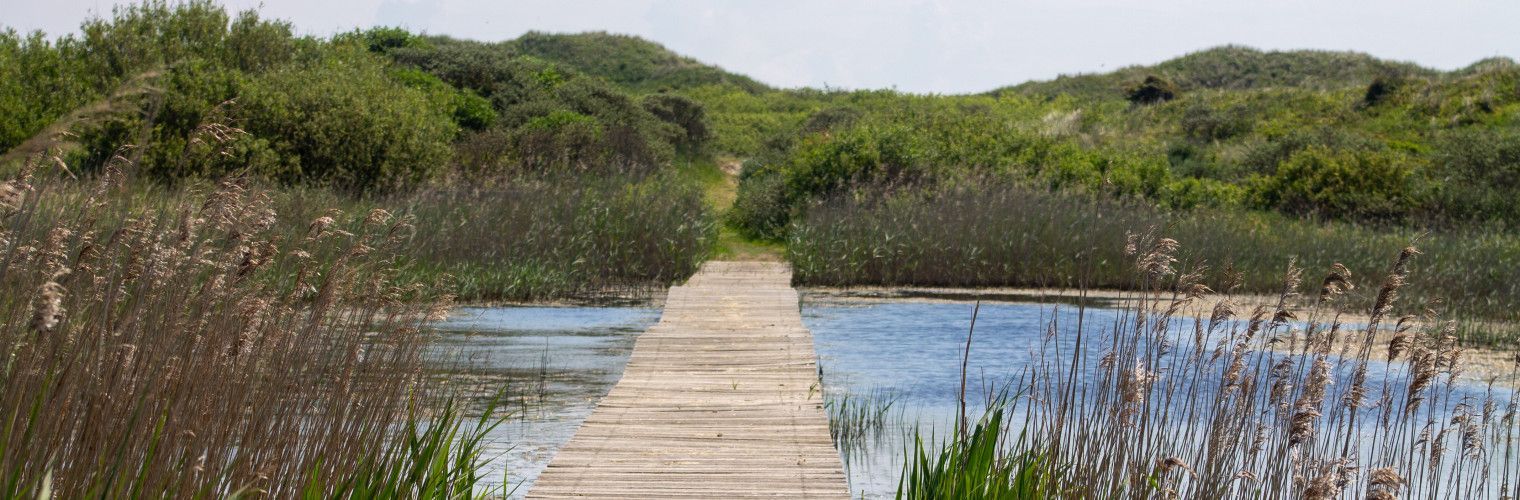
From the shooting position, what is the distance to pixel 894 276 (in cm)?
1320

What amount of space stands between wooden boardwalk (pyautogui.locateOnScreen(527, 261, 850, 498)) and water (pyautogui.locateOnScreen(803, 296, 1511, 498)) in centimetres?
37

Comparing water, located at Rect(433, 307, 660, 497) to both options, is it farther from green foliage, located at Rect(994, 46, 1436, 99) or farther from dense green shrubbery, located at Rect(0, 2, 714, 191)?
green foliage, located at Rect(994, 46, 1436, 99)

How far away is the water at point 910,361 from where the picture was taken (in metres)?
6.10

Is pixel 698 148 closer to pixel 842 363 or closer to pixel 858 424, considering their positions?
pixel 842 363

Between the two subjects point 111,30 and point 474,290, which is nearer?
point 474,290

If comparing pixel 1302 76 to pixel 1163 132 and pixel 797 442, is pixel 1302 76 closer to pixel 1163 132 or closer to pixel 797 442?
pixel 1163 132

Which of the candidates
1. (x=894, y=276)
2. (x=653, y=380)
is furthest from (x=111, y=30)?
(x=653, y=380)

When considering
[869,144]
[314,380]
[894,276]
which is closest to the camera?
[314,380]

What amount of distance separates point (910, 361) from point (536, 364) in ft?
7.88

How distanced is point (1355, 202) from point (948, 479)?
1758 centimetres

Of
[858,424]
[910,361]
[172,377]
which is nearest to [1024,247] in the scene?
[910,361]

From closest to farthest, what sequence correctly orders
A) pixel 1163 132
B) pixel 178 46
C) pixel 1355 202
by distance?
1. pixel 1355 202
2. pixel 178 46
3. pixel 1163 132

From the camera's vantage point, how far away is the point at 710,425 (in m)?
5.30

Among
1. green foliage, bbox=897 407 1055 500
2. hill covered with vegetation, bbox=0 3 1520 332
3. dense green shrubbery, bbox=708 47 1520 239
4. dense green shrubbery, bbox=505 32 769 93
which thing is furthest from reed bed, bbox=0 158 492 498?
dense green shrubbery, bbox=505 32 769 93
